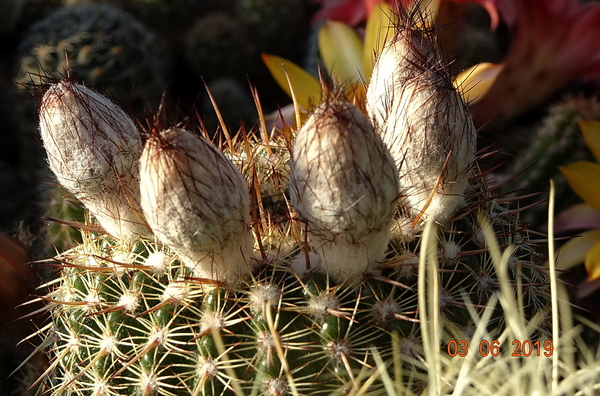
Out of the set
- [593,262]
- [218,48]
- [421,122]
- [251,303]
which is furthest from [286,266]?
[218,48]

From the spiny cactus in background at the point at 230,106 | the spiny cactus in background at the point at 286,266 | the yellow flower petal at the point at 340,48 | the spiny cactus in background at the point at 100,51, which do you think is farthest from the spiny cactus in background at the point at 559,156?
the spiny cactus in background at the point at 100,51

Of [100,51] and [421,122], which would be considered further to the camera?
[100,51]

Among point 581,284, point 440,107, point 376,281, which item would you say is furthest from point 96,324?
point 581,284

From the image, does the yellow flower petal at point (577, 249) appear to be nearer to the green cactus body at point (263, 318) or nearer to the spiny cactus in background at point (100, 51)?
the green cactus body at point (263, 318)

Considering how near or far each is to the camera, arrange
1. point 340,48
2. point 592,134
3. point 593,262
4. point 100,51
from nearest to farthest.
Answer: point 593,262, point 592,134, point 340,48, point 100,51

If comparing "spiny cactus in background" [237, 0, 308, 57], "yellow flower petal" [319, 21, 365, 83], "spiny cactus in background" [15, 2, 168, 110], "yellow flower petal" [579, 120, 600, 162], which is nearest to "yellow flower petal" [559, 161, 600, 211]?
"yellow flower petal" [579, 120, 600, 162]

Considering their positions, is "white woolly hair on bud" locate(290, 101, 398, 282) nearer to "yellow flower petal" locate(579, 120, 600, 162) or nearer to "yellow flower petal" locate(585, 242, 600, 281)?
"yellow flower petal" locate(585, 242, 600, 281)

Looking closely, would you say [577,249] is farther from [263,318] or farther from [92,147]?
[92,147]
